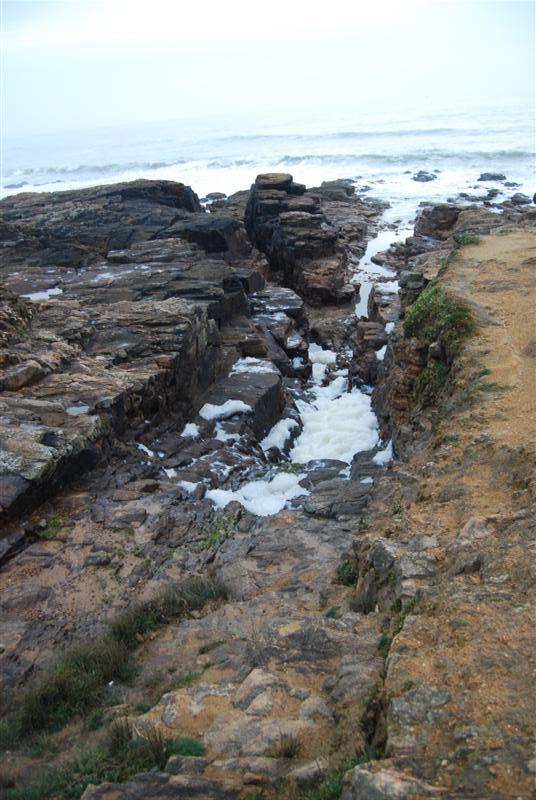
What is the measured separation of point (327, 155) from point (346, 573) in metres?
67.2

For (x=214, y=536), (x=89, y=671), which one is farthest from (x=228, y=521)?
(x=89, y=671)

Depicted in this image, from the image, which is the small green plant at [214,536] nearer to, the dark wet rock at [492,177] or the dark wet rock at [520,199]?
the dark wet rock at [520,199]

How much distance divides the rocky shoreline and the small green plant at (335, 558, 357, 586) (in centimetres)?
3

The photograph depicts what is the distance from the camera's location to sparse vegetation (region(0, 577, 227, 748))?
5.76 metres

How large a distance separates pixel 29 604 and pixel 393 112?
10447cm

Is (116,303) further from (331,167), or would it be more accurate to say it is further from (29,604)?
(331,167)

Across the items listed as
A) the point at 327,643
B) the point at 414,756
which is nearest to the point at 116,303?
the point at 327,643

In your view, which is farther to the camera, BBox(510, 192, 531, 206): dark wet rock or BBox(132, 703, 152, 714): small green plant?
BBox(510, 192, 531, 206): dark wet rock

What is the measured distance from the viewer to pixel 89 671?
6.28 meters

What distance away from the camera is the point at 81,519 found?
957 cm

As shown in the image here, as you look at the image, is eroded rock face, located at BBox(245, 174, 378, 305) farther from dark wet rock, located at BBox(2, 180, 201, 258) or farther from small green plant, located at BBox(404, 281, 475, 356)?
small green plant, located at BBox(404, 281, 475, 356)

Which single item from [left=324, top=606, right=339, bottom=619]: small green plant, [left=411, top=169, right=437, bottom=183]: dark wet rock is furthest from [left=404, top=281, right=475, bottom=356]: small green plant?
[left=411, top=169, right=437, bottom=183]: dark wet rock

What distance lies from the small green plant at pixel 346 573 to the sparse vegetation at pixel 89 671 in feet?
5.38

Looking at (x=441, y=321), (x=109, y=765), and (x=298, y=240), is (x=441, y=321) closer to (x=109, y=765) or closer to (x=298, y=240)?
(x=109, y=765)
